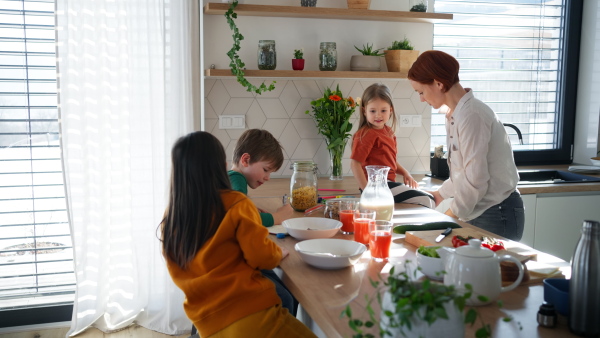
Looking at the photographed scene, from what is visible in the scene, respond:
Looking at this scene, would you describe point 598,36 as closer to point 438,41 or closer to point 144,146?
point 438,41

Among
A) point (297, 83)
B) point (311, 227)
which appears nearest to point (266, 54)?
point (297, 83)

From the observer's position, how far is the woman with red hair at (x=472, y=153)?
7.95 ft

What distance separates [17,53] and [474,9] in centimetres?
Answer: 294

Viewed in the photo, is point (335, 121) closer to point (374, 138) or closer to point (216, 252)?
point (374, 138)

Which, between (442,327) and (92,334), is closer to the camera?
(442,327)

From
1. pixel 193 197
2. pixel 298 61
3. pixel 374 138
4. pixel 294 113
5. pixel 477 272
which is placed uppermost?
pixel 298 61

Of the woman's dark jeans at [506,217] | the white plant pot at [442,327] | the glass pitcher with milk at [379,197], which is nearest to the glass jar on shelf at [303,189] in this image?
the glass pitcher with milk at [379,197]

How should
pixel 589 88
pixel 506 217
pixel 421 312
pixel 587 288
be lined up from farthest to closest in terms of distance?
pixel 589 88, pixel 506 217, pixel 587 288, pixel 421 312

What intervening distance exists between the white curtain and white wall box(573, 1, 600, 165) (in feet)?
9.34

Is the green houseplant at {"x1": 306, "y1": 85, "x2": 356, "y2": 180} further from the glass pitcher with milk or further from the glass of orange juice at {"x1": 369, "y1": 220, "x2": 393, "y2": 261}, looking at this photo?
the glass of orange juice at {"x1": 369, "y1": 220, "x2": 393, "y2": 261}

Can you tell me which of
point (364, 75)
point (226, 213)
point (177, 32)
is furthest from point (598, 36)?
point (226, 213)

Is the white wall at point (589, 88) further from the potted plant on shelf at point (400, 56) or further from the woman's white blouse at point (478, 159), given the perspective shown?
the woman's white blouse at point (478, 159)

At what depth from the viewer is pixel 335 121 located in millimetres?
3557

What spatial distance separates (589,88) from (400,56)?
1.64m
